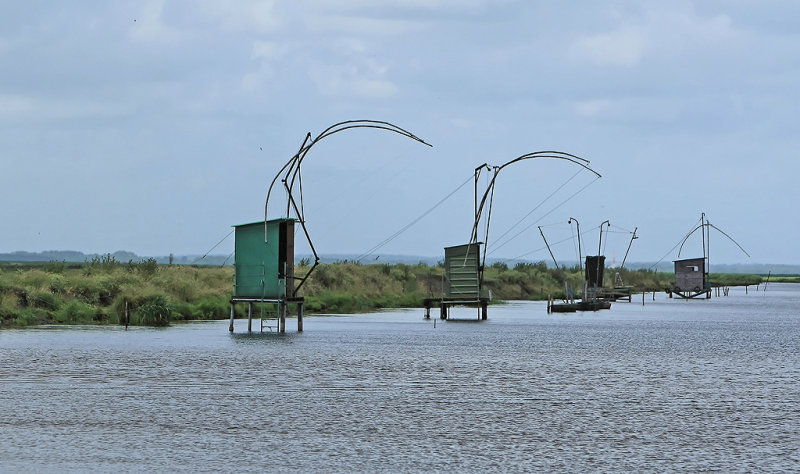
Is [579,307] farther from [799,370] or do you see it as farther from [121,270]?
[799,370]

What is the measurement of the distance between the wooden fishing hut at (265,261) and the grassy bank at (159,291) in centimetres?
823

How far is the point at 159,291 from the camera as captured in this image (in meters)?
64.5

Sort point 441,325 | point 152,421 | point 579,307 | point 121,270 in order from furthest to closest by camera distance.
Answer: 1. point 579,307
2. point 121,270
3. point 441,325
4. point 152,421

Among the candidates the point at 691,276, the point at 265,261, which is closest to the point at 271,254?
the point at 265,261

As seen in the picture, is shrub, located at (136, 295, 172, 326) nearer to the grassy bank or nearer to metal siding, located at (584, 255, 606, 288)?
the grassy bank

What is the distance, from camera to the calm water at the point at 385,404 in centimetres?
2003

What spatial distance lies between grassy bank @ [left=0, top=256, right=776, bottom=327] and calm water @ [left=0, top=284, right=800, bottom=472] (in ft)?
23.9

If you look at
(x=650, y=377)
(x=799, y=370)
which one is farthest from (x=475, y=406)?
(x=799, y=370)

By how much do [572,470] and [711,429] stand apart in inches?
249

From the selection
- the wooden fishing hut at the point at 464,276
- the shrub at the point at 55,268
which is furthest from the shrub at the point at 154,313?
the shrub at the point at 55,268

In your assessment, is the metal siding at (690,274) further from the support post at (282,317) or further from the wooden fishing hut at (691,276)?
the support post at (282,317)

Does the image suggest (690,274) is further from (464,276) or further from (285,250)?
(285,250)

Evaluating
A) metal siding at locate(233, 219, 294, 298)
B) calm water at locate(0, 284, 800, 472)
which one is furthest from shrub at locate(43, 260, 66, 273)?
metal siding at locate(233, 219, 294, 298)

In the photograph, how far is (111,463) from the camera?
61.4ft
